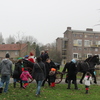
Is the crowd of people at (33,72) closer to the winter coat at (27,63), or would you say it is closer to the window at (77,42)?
the winter coat at (27,63)

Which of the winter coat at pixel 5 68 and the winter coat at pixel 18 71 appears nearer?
the winter coat at pixel 5 68

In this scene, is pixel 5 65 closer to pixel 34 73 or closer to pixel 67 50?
pixel 34 73

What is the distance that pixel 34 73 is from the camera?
27.9 feet

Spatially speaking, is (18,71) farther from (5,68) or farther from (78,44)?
(78,44)

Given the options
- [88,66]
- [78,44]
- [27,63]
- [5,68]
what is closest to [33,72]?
[5,68]

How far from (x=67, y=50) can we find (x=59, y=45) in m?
4.06

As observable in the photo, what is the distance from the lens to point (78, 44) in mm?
68000

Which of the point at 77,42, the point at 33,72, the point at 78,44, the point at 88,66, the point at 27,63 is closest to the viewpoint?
the point at 33,72

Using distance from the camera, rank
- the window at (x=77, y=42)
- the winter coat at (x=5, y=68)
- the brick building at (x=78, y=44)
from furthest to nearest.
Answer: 1. the window at (x=77, y=42)
2. the brick building at (x=78, y=44)
3. the winter coat at (x=5, y=68)

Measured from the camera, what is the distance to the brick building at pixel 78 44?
67.4 m

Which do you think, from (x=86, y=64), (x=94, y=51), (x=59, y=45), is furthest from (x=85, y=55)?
(x=86, y=64)

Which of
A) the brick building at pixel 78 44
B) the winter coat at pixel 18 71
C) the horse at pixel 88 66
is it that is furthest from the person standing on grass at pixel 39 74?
the brick building at pixel 78 44

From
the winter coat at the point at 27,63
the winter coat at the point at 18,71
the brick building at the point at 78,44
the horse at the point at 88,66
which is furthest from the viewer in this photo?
the brick building at the point at 78,44

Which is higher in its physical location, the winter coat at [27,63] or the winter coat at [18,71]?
the winter coat at [27,63]
